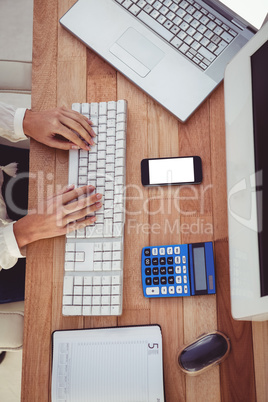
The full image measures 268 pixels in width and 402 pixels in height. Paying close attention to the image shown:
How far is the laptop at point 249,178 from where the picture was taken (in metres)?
0.53

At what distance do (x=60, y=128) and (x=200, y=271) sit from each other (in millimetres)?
414

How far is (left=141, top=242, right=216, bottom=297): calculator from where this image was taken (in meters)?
0.69

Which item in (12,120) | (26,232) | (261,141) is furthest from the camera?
(12,120)

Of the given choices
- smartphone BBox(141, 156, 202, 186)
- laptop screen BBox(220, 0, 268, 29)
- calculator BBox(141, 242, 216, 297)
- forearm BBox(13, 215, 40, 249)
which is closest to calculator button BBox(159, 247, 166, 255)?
calculator BBox(141, 242, 216, 297)

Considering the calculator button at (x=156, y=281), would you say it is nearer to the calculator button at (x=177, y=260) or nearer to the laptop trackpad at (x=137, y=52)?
the calculator button at (x=177, y=260)

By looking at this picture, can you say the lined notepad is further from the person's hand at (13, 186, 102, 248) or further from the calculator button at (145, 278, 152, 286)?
the person's hand at (13, 186, 102, 248)

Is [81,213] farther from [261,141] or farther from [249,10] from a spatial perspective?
[249,10]

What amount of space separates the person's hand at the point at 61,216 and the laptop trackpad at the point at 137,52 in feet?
0.94

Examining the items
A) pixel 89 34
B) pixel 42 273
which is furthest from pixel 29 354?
pixel 89 34

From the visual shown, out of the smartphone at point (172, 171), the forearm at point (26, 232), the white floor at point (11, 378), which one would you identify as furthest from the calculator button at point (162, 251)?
the white floor at point (11, 378)

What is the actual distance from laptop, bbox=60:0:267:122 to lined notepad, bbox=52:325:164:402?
1.51 ft

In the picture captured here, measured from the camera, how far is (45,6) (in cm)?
87

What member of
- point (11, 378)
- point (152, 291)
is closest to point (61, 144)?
point (152, 291)

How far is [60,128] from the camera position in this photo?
0.79 metres
